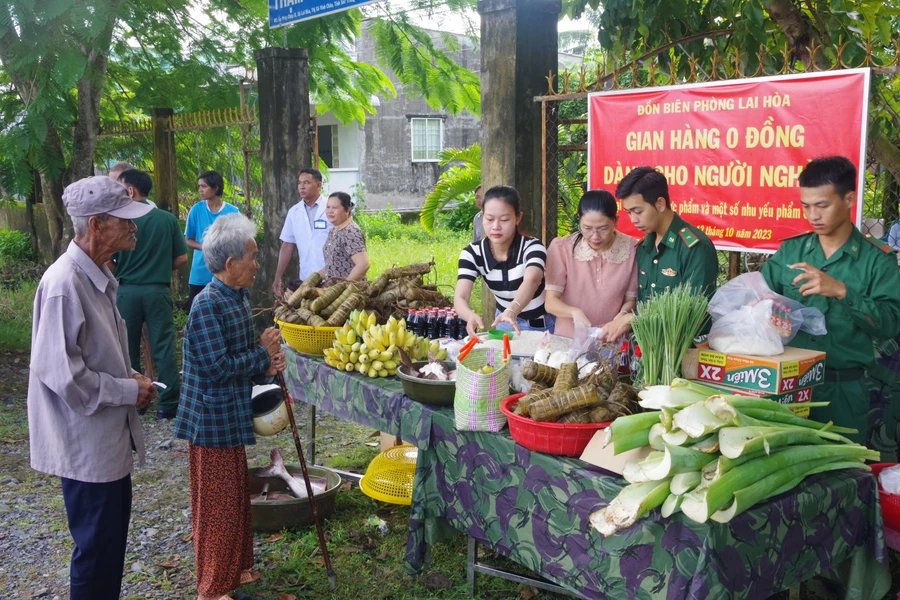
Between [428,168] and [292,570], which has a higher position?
[428,168]

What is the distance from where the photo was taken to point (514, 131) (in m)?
5.65

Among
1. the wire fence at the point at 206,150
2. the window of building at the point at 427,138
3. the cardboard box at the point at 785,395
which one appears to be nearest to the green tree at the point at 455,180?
the wire fence at the point at 206,150

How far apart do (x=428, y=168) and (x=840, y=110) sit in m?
18.2

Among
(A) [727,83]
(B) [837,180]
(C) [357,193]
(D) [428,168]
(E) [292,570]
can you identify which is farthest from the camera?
(D) [428,168]

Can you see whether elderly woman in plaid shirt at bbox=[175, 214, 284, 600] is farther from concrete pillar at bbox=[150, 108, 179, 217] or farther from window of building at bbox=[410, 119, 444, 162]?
window of building at bbox=[410, 119, 444, 162]

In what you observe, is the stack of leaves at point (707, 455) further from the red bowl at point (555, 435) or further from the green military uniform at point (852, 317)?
the green military uniform at point (852, 317)

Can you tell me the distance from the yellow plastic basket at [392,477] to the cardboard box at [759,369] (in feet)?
6.43

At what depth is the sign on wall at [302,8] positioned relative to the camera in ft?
20.0

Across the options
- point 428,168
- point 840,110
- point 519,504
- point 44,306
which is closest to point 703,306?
point 519,504

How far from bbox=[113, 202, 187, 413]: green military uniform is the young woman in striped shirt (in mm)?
2949

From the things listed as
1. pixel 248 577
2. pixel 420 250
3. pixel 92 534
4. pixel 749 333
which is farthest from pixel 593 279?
pixel 420 250

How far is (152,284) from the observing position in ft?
20.5

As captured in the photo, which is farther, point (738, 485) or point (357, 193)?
point (357, 193)

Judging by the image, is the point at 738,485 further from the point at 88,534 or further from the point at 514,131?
the point at 514,131
